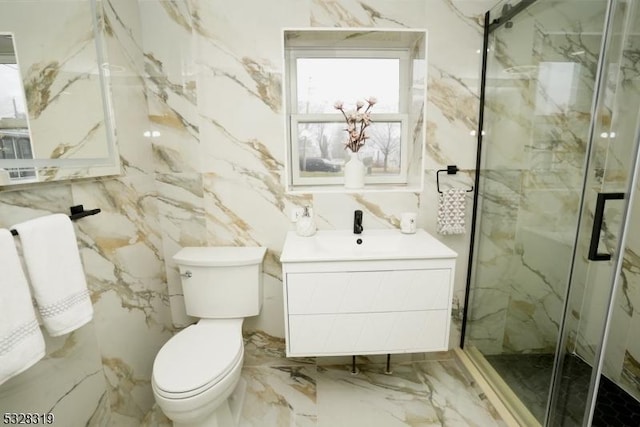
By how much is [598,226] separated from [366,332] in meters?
1.04

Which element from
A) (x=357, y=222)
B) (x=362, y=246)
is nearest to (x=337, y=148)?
(x=357, y=222)

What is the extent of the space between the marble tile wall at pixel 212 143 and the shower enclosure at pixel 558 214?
17 cm

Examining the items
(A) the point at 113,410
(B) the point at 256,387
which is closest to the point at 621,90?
(B) the point at 256,387

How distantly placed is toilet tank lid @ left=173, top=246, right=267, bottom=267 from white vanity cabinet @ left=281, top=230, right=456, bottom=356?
0.30 m

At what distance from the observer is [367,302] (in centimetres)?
150

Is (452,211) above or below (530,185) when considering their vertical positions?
below

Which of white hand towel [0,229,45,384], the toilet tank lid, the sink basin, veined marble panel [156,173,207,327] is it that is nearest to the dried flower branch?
the sink basin

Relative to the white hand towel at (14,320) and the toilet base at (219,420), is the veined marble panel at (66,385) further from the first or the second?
the toilet base at (219,420)

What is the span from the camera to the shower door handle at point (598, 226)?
105 centimetres

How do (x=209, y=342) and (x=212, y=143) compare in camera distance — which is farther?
(x=212, y=143)

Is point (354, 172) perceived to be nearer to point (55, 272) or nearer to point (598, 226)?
point (598, 226)

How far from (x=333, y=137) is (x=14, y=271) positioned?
1.61 meters

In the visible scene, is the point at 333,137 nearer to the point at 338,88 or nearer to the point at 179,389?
the point at 338,88

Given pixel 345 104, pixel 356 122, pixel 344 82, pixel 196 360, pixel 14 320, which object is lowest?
pixel 196 360
